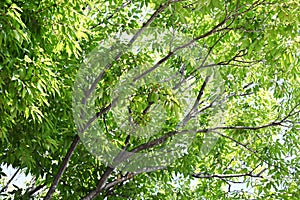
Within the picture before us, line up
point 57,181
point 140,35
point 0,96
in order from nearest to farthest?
1. point 0,96
2. point 140,35
3. point 57,181

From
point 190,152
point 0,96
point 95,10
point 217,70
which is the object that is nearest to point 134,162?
point 190,152

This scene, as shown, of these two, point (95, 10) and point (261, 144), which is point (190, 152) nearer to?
point (261, 144)

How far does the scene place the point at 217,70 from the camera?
3.85m

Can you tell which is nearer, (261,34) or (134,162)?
(261,34)

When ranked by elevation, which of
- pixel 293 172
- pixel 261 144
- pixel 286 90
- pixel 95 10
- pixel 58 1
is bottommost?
pixel 58 1

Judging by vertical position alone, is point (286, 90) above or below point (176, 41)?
above

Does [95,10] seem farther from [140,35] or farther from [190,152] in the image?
[190,152]

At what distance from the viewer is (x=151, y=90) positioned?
2.99 meters

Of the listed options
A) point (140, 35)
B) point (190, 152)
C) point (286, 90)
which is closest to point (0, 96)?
point (140, 35)

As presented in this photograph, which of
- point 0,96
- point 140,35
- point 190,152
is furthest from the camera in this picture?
point 190,152

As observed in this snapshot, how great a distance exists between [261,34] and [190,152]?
1.59 metres

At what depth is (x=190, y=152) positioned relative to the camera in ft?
14.7

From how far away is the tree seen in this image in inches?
107

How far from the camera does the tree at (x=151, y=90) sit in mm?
2715
